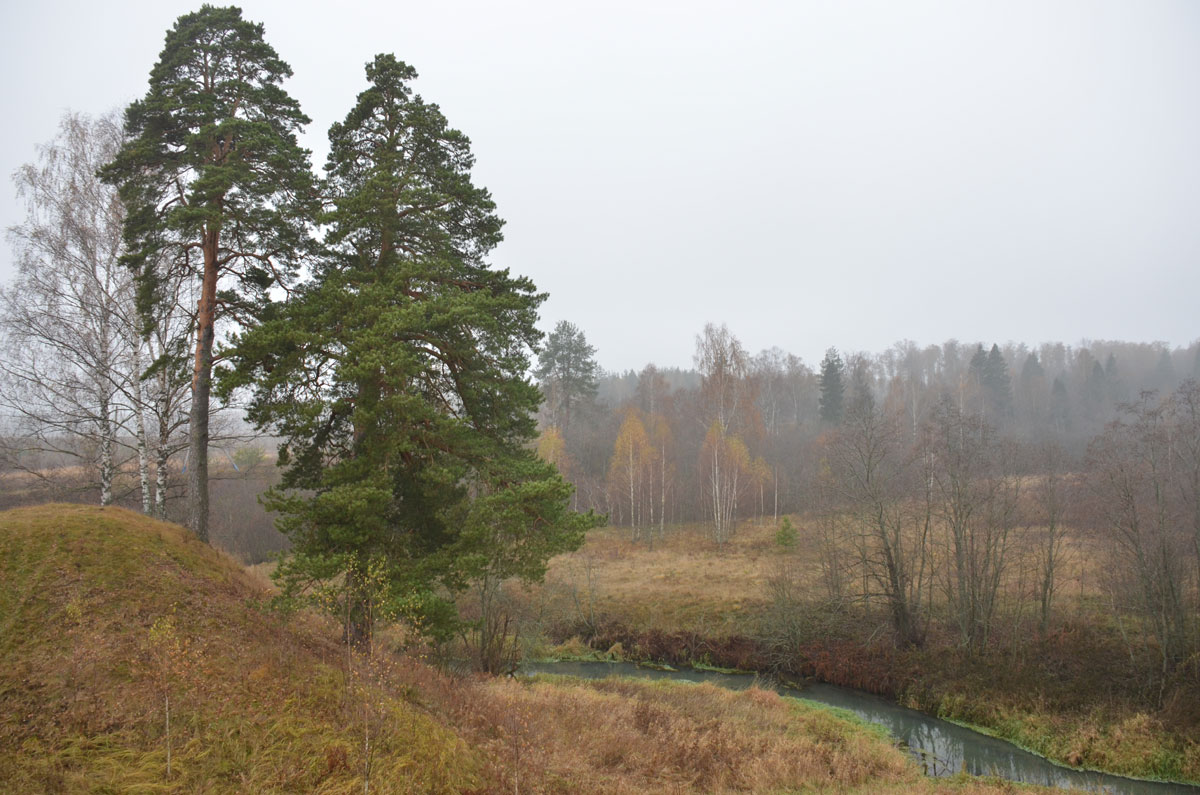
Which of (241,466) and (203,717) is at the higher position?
(241,466)

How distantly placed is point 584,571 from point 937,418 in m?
19.9

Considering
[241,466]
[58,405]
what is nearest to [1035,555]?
[58,405]

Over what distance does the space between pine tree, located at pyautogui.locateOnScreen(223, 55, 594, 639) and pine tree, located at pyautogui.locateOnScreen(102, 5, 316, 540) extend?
1.24 metres

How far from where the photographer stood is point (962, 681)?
18.5m

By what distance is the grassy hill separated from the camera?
21.9 feet

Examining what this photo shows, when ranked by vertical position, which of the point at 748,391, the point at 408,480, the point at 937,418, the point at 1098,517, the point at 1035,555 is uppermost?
the point at 748,391

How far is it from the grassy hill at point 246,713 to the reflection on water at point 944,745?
108 inches

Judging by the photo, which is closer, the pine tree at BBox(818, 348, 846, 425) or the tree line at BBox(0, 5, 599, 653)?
the tree line at BBox(0, 5, 599, 653)

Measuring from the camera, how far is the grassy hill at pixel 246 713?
6.68 meters

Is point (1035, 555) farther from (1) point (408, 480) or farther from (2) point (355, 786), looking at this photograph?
(2) point (355, 786)

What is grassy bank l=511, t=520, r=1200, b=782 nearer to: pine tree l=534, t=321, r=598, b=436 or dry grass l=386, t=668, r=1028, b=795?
dry grass l=386, t=668, r=1028, b=795

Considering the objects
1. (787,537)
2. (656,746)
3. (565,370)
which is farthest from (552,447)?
(656,746)

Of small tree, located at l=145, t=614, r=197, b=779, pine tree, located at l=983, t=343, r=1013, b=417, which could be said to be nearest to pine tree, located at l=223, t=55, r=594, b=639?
small tree, located at l=145, t=614, r=197, b=779

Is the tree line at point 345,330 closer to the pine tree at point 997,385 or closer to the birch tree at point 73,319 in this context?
the birch tree at point 73,319
